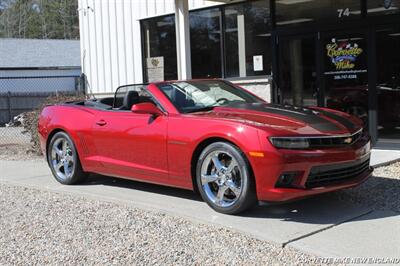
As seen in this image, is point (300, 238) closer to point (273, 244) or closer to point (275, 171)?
point (273, 244)

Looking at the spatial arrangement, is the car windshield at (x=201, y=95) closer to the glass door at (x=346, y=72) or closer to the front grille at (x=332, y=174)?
the front grille at (x=332, y=174)

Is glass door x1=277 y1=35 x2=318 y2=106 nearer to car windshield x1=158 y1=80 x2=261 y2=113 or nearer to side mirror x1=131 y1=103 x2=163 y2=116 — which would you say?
car windshield x1=158 y1=80 x2=261 y2=113

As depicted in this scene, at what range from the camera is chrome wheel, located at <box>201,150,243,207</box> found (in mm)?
5770

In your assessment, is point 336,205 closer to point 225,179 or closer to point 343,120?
point 343,120

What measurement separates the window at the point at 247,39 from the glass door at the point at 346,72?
1421mm

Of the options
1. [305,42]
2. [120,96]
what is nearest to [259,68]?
[305,42]

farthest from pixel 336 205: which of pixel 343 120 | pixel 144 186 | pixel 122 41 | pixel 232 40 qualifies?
pixel 122 41

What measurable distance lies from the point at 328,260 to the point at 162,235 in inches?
64.8

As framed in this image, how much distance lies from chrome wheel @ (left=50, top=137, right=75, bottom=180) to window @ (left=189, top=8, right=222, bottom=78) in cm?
581

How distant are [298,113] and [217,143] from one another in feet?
3.24

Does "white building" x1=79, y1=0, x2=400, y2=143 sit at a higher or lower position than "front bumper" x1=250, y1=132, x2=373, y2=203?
higher

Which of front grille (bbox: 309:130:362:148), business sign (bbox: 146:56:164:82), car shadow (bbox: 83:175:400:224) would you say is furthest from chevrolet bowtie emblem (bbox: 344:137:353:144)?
business sign (bbox: 146:56:164:82)

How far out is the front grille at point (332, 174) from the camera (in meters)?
5.52

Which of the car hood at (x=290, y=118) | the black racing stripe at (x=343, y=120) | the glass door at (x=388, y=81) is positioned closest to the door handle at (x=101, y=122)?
the car hood at (x=290, y=118)
